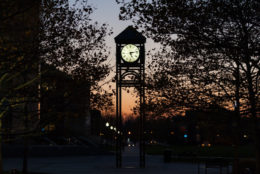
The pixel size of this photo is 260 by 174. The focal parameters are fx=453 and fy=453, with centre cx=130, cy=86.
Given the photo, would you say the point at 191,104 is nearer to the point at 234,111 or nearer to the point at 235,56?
the point at 234,111

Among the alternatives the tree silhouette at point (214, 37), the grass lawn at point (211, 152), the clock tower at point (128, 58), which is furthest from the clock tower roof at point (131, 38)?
the grass lawn at point (211, 152)

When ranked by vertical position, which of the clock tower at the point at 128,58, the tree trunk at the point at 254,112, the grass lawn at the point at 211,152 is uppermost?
the clock tower at the point at 128,58

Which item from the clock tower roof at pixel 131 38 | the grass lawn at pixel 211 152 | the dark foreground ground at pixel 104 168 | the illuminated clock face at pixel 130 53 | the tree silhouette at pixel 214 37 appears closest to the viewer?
the tree silhouette at pixel 214 37

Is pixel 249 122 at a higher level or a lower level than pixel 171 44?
lower

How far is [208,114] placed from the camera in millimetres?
21266

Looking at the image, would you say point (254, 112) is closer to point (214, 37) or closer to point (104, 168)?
point (214, 37)

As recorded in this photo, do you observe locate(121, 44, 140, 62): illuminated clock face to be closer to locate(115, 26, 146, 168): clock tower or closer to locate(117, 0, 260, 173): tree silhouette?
locate(115, 26, 146, 168): clock tower

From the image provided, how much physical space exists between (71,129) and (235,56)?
62016 millimetres

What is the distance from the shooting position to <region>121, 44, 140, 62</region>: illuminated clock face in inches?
1137

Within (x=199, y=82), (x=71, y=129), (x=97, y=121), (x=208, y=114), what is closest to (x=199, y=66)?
(x=199, y=82)

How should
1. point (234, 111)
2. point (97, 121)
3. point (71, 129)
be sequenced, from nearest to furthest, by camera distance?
point (234, 111)
point (71, 129)
point (97, 121)

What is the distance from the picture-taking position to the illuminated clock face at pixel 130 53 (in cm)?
2888

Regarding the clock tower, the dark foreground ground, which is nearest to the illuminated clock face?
the clock tower

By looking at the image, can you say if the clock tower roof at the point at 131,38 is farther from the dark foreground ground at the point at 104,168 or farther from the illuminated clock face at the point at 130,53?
the dark foreground ground at the point at 104,168
